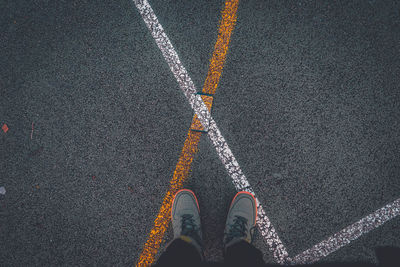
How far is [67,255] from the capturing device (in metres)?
2.00

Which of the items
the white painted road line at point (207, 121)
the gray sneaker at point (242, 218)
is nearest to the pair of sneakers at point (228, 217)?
the gray sneaker at point (242, 218)

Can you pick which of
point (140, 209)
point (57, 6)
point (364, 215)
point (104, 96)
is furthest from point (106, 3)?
point (364, 215)

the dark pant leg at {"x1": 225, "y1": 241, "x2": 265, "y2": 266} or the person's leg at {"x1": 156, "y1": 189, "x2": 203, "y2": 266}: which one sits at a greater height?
the dark pant leg at {"x1": 225, "y1": 241, "x2": 265, "y2": 266}

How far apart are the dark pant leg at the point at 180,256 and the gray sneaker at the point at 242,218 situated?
341 mm

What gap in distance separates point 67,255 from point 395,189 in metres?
3.37

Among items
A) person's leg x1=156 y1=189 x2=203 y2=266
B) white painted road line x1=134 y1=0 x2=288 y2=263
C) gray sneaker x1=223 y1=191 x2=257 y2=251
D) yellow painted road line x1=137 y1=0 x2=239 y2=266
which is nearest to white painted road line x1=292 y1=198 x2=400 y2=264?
white painted road line x1=134 y1=0 x2=288 y2=263

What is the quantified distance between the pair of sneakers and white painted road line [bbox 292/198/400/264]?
60 centimetres

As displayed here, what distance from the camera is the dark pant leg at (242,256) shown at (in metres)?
1.63

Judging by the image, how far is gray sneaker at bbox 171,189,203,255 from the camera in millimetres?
1907

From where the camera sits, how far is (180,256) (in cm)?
167

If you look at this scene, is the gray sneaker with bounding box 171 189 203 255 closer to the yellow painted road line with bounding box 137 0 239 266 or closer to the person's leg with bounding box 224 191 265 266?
the yellow painted road line with bounding box 137 0 239 266

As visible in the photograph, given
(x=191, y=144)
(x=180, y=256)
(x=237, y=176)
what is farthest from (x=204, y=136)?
(x=180, y=256)

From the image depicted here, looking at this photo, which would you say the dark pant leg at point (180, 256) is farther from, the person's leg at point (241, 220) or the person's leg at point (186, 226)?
the person's leg at point (241, 220)

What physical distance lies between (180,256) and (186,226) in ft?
0.93
